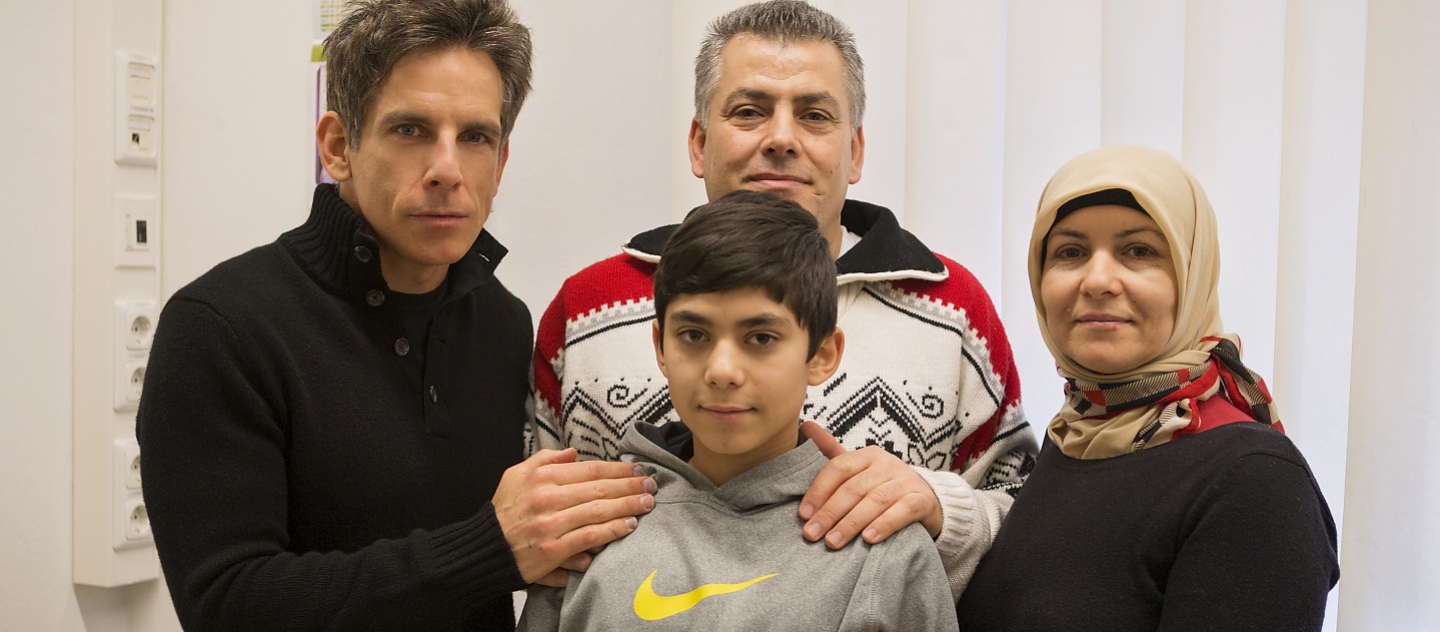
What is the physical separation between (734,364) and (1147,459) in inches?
20.1

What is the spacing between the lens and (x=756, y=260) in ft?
4.27

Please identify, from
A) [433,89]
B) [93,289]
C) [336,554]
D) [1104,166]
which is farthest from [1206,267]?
[93,289]

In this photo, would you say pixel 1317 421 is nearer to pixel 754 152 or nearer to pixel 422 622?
pixel 754 152

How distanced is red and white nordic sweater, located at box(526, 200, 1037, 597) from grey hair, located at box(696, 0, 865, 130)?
0.75ft

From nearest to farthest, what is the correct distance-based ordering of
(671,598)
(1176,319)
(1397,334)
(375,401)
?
1. (671,598)
2. (1176,319)
3. (375,401)
4. (1397,334)

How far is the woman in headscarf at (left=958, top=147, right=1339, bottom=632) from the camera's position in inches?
47.0

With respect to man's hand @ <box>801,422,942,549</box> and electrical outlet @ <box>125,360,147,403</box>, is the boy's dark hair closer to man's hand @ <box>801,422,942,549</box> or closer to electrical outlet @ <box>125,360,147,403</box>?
man's hand @ <box>801,422,942,549</box>

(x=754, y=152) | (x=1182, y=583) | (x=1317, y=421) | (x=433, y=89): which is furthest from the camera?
(x=1317, y=421)

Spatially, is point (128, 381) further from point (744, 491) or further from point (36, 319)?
point (744, 491)

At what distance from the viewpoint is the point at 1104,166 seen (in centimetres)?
140

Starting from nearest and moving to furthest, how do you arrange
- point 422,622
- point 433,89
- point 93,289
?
point 422,622
point 433,89
point 93,289

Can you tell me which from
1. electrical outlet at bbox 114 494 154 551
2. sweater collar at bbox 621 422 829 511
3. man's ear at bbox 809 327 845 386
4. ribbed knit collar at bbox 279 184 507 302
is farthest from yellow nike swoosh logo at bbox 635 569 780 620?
electrical outlet at bbox 114 494 154 551

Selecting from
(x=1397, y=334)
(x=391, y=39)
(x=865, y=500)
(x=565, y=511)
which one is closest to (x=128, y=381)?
(x=391, y=39)

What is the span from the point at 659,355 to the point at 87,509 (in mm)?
1393
